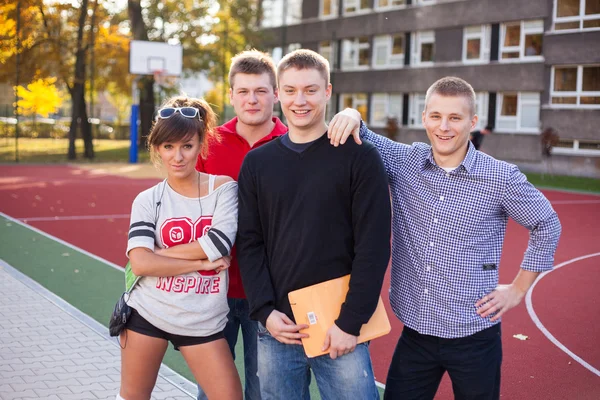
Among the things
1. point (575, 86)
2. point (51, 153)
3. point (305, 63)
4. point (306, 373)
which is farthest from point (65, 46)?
point (306, 373)

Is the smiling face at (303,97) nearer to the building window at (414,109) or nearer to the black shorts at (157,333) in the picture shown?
the black shorts at (157,333)

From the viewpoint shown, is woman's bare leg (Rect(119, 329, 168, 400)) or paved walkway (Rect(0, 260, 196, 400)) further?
paved walkway (Rect(0, 260, 196, 400))

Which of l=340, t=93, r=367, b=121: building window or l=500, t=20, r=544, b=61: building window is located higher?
l=500, t=20, r=544, b=61: building window

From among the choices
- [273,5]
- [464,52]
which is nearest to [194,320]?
[464,52]

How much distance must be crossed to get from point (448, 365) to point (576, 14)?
29.2 meters

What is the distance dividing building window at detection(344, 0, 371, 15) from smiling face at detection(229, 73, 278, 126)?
37.7 m

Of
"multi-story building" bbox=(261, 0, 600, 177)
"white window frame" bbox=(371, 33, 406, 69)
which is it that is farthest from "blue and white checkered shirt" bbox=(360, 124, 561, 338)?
"white window frame" bbox=(371, 33, 406, 69)

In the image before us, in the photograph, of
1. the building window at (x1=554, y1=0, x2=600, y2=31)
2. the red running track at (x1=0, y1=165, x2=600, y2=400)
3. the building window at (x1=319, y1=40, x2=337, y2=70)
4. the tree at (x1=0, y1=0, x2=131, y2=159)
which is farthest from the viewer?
the building window at (x1=319, y1=40, x2=337, y2=70)

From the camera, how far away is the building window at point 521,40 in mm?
31125

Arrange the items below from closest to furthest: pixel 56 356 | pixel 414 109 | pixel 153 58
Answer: pixel 56 356 → pixel 153 58 → pixel 414 109

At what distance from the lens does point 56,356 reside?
5.86 m

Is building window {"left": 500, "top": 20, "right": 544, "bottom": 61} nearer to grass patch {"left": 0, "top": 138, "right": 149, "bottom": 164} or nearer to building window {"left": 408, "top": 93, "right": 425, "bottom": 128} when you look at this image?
building window {"left": 408, "top": 93, "right": 425, "bottom": 128}

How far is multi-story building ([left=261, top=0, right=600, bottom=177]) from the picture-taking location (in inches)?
1161

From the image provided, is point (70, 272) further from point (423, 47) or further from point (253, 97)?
point (423, 47)
